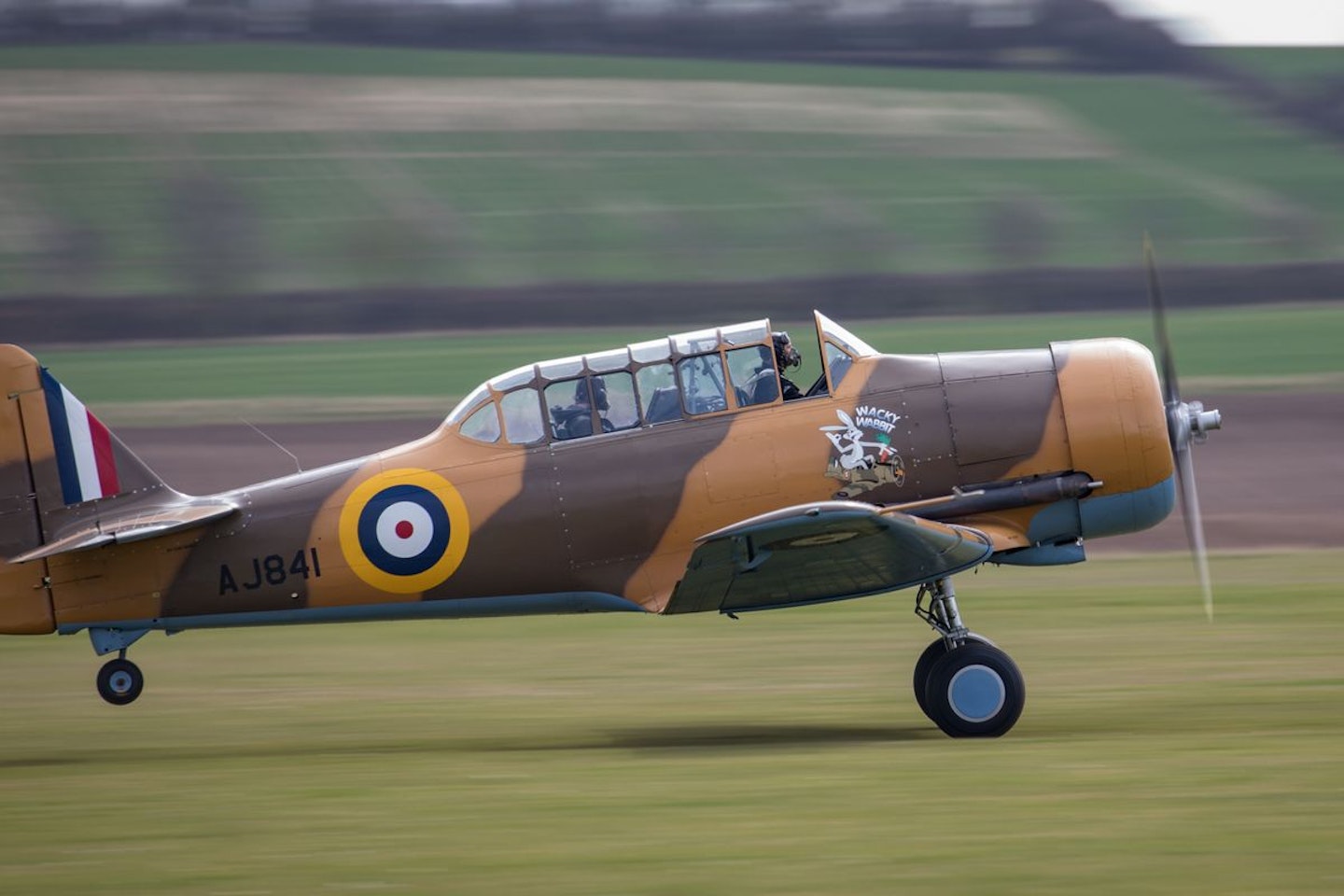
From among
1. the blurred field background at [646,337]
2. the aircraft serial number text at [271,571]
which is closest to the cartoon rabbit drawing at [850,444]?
the blurred field background at [646,337]

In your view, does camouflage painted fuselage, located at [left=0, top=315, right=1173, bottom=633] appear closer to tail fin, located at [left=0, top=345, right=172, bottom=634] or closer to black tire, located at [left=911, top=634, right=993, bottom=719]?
tail fin, located at [left=0, top=345, right=172, bottom=634]

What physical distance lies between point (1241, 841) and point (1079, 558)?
9.70 feet

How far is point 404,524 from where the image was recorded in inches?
410

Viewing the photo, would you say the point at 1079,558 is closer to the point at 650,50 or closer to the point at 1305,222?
the point at 1305,222

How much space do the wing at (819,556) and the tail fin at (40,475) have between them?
3.91 m

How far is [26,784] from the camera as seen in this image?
9.82m

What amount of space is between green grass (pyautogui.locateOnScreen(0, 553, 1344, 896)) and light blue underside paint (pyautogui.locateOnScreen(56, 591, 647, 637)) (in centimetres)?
86

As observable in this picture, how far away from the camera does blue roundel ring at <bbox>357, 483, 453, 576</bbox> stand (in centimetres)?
1037

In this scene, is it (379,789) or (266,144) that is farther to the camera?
(266,144)

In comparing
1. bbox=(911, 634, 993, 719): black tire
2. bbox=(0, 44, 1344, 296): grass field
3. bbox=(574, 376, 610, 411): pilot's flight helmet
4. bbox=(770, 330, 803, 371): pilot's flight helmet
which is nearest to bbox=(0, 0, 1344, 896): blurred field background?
bbox=(0, 44, 1344, 296): grass field

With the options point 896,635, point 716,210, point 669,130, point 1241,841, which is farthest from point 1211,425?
point 669,130

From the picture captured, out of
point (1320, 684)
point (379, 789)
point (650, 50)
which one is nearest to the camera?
point (379, 789)

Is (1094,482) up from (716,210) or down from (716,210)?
down

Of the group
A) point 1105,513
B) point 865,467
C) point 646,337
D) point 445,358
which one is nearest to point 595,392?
point 865,467
